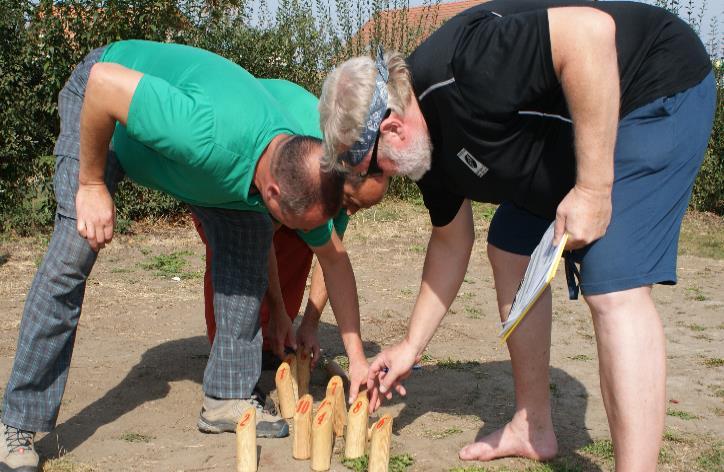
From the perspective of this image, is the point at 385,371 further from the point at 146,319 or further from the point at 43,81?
the point at 43,81

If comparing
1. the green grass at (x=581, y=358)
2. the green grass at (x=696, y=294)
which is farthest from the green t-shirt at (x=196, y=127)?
the green grass at (x=696, y=294)

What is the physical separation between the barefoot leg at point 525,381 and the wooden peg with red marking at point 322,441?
0.57 meters

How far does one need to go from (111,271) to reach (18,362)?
3813 millimetres

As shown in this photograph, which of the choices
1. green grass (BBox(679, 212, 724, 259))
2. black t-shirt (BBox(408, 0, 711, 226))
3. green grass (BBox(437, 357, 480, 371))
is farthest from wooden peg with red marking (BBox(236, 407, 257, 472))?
green grass (BBox(679, 212, 724, 259))

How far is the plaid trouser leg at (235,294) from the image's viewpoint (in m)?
3.82

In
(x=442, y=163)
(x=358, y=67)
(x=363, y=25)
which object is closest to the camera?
(x=358, y=67)

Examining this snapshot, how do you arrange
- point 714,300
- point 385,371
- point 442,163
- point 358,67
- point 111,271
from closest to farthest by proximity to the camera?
1. point 358,67
2. point 442,163
3. point 385,371
4. point 714,300
5. point 111,271

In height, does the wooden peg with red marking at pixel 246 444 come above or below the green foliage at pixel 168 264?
above

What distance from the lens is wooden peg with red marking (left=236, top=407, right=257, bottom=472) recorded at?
3324 millimetres

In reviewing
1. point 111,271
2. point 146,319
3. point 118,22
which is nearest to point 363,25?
point 118,22

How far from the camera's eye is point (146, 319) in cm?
571

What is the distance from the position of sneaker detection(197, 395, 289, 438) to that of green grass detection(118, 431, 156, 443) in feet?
0.77

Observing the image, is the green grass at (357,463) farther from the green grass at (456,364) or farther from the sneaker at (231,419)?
the green grass at (456,364)

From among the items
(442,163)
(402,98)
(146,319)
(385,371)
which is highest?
(402,98)
